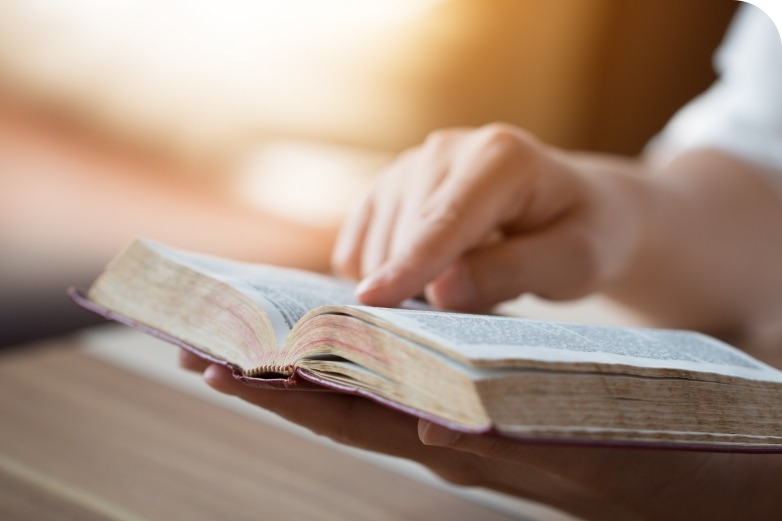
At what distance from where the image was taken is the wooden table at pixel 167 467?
24.8 inches

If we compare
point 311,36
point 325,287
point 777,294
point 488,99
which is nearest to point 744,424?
point 325,287

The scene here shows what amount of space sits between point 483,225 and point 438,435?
0.35 m

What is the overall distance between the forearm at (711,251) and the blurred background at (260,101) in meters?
1.04

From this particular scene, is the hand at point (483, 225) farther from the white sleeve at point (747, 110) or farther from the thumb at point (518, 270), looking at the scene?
the white sleeve at point (747, 110)

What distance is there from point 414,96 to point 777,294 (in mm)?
1776

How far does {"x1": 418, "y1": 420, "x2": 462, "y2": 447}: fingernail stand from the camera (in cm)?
40

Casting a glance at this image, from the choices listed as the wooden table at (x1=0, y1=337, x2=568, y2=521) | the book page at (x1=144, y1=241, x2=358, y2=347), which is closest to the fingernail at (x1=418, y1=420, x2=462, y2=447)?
the book page at (x1=144, y1=241, x2=358, y2=347)

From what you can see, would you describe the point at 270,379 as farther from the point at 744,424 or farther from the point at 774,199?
the point at 774,199

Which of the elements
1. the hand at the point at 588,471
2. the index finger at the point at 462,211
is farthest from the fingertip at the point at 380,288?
the hand at the point at 588,471

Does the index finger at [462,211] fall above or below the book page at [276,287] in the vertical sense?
above

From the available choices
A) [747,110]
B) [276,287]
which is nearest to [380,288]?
[276,287]

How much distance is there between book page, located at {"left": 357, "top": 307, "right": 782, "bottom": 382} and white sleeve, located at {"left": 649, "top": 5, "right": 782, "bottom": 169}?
3.16 feet

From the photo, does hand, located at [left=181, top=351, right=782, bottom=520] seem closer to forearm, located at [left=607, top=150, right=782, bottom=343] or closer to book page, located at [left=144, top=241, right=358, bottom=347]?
book page, located at [left=144, top=241, right=358, bottom=347]

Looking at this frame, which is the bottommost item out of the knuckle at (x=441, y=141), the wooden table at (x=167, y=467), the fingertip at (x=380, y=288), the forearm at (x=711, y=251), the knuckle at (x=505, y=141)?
Result: the wooden table at (x=167, y=467)
